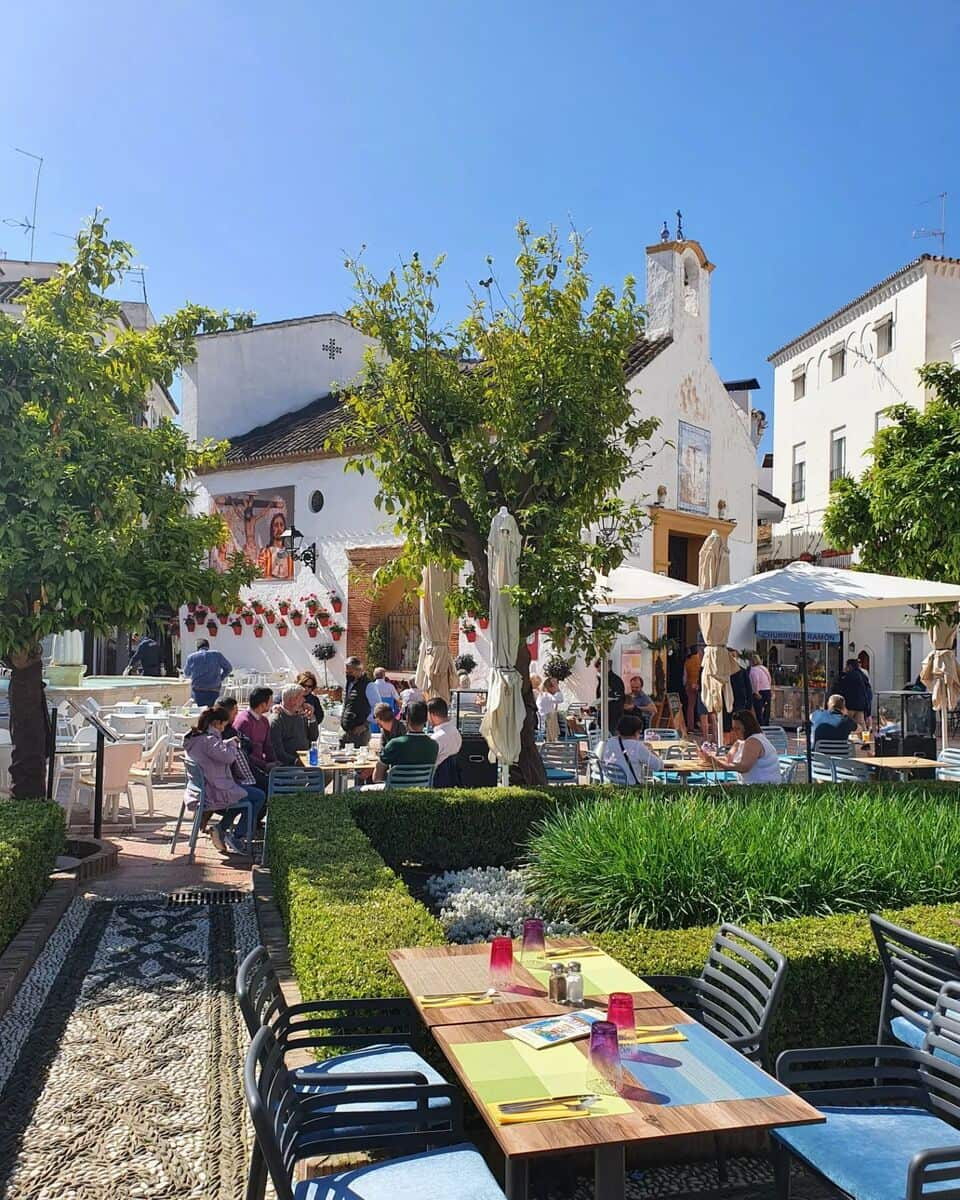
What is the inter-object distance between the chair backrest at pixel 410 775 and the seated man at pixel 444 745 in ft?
1.42

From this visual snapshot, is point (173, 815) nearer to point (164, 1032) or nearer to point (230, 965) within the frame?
point (230, 965)

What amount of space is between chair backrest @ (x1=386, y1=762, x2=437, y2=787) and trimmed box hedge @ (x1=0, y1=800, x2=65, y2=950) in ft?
9.25

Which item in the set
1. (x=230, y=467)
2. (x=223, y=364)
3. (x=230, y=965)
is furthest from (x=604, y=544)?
(x=223, y=364)

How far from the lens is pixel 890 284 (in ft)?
96.0

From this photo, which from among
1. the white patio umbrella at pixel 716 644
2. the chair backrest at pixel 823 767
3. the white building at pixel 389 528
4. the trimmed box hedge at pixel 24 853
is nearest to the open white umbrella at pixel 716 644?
the white patio umbrella at pixel 716 644

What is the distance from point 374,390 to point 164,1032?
676 cm

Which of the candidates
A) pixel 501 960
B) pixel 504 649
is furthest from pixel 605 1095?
pixel 504 649

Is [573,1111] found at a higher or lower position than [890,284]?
lower

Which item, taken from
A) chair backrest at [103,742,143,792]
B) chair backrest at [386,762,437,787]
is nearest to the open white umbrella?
chair backrest at [386,762,437,787]

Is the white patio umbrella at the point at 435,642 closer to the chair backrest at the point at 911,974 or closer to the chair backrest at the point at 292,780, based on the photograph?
the chair backrest at the point at 292,780

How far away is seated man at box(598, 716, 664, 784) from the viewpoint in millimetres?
9453

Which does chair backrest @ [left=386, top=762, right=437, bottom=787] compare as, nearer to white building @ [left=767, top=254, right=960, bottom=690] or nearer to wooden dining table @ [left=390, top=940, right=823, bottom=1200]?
wooden dining table @ [left=390, top=940, right=823, bottom=1200]

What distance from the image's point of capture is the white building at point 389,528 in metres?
22.6

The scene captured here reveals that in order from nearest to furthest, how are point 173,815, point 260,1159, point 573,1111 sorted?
point 573,1111 < point 260,1159 < point 173,815
